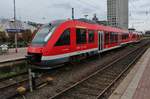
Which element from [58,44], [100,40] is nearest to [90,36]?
[100,40]

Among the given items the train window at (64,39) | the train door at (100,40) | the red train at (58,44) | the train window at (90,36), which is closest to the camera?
Result: the red train at (58,44)

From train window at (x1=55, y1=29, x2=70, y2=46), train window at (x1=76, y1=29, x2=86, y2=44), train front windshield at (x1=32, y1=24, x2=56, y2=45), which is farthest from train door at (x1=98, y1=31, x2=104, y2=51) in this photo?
train front windshield at (x1=32, y1=24, x2=56, y2=45)

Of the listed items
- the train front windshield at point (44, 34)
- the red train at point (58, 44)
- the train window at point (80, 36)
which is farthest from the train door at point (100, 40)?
the train front windshield at point (44, 34)

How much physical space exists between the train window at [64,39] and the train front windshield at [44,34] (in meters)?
0.61

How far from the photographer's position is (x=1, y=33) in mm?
51719

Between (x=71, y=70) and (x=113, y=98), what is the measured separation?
6.14 m

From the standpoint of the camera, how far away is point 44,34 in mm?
13023

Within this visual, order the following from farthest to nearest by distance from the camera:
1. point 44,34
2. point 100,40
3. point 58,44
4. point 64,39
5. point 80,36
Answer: point 100,40
point 80,36
point 64,39
point 44,34
point 58,44

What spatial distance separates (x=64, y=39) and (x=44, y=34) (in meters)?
1.12

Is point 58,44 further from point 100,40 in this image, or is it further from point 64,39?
point 100,40

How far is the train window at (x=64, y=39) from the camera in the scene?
42.2 feet

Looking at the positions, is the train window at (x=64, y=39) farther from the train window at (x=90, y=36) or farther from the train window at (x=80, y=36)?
the train window at (x=90, y=36)

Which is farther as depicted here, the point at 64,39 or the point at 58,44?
the point at 64,39

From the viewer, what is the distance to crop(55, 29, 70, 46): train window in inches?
507
